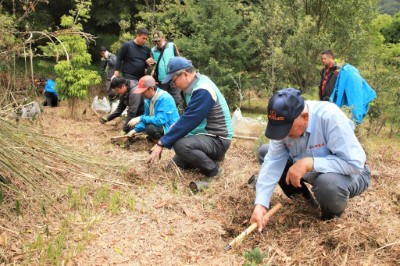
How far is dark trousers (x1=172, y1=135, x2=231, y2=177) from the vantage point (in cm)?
402

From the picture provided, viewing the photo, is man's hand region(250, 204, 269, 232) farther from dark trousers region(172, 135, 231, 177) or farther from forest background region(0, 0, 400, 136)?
forest background region(0, 0, 400, 136)

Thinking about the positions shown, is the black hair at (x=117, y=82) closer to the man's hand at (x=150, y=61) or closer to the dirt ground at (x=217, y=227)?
the man's hand at (x=150, y=61)

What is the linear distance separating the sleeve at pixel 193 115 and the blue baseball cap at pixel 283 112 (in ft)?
5.08

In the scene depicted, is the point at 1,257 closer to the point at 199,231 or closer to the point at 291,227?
the point at 199,231

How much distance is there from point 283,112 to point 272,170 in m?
0.61

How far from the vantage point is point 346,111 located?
4.66 m

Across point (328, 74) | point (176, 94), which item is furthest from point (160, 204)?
point (176, 94)

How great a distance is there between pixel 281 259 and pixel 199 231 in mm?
647

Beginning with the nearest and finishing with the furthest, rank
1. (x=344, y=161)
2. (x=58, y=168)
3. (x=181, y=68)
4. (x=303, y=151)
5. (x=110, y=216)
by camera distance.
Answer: (x=344, y=161)
(x=303, y=151)
(x=110, y=216)
(x=58, y=168)
(x=181, y=68)

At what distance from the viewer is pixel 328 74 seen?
557 cm

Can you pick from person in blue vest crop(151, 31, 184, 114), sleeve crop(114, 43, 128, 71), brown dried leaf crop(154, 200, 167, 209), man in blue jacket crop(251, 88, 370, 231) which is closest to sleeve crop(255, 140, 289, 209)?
man in blue jacket crop(251, 88, 370, 231)

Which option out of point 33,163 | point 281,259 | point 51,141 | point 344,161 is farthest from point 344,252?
point 51,141

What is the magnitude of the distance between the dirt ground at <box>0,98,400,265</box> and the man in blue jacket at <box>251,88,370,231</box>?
0.71 ft

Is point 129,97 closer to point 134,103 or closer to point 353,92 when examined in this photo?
point 134,103
